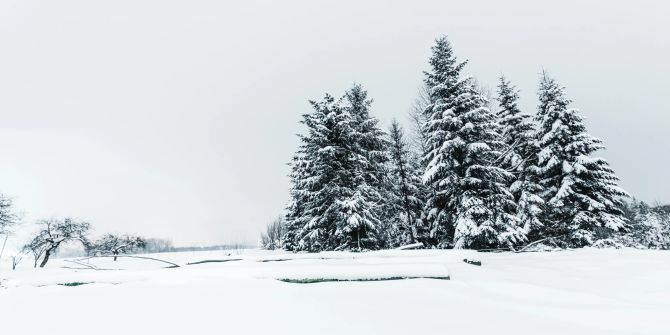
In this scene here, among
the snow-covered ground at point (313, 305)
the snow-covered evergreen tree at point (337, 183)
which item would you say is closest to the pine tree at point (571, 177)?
the snow-covered evergreen tree at point (337, 183)

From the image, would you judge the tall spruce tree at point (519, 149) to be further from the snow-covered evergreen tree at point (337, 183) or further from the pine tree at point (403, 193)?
the snow-covered evergreen tree at point (337, 183)

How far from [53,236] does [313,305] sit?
31.8 metres

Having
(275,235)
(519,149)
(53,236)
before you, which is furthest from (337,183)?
(275,235)

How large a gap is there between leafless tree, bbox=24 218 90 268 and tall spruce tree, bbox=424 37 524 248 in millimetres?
27847

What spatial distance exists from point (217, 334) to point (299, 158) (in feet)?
63.9

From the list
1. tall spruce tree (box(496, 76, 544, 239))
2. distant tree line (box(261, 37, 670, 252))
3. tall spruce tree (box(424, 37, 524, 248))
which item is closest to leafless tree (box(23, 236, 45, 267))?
distant tree line (box(261, 37, 670, 252))

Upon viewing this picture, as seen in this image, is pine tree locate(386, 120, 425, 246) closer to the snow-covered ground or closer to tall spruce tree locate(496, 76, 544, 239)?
tall spruce tree locate(496, 76, 544, 239)

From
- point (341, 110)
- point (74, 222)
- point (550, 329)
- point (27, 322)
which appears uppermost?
point (341, 110)

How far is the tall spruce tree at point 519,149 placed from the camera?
1920 centimetres

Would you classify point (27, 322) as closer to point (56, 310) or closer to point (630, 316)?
point (56, 310)

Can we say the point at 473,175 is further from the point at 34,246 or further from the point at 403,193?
the point at 34,246

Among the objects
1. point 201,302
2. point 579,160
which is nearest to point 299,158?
point 579,160

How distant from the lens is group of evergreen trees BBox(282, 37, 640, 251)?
16.2 metres

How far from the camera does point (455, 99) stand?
17.0m
